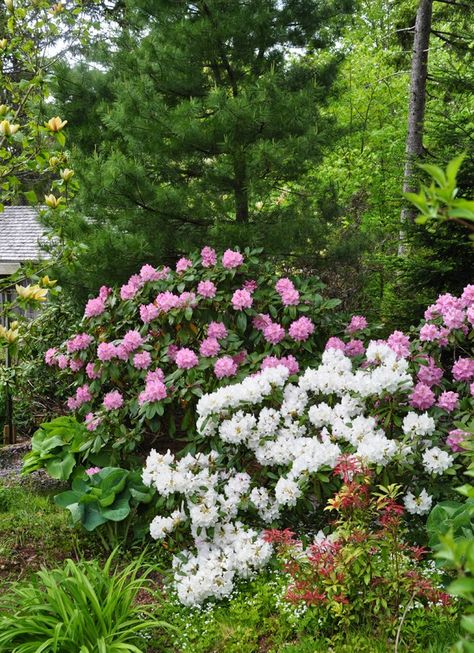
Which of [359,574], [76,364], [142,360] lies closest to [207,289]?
[142,360]

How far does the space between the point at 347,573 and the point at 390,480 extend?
28.7 inches

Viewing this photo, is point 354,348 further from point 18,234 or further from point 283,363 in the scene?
point 18,234

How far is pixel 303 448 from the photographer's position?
2.97 m

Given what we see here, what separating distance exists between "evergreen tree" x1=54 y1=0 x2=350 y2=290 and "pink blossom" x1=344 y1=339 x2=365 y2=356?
1073mm

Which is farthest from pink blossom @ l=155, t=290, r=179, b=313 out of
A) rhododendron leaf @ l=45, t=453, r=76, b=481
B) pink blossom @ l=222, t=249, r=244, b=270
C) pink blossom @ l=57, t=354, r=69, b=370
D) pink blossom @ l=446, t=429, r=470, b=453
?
pink blossom @ l=446, t=429, r=470, b=453

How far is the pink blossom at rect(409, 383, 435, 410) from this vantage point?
124 inches

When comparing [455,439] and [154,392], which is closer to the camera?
[455,439]

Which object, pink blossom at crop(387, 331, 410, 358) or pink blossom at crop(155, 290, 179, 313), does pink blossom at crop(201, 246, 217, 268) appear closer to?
pink blossom at crop(155, 290, 179, 313)

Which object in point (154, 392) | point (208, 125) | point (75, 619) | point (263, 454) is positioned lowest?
point (75, 619)

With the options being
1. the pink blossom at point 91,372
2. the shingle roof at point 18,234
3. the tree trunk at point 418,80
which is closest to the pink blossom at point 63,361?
the pink blossom at point 91,372

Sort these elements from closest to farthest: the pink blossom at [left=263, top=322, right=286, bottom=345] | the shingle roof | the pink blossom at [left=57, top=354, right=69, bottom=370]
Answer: the pink blossom at [left=263, top=322, right=286, bottom=345]
the pink blossom at [left=57, top=354, right=69, bottom=370]
the shingle roof

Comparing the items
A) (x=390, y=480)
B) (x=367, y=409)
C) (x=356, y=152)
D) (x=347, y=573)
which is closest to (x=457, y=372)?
(x=367, y=409)

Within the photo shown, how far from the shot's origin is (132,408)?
390 centimetres

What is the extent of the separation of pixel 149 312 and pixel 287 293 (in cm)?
90
